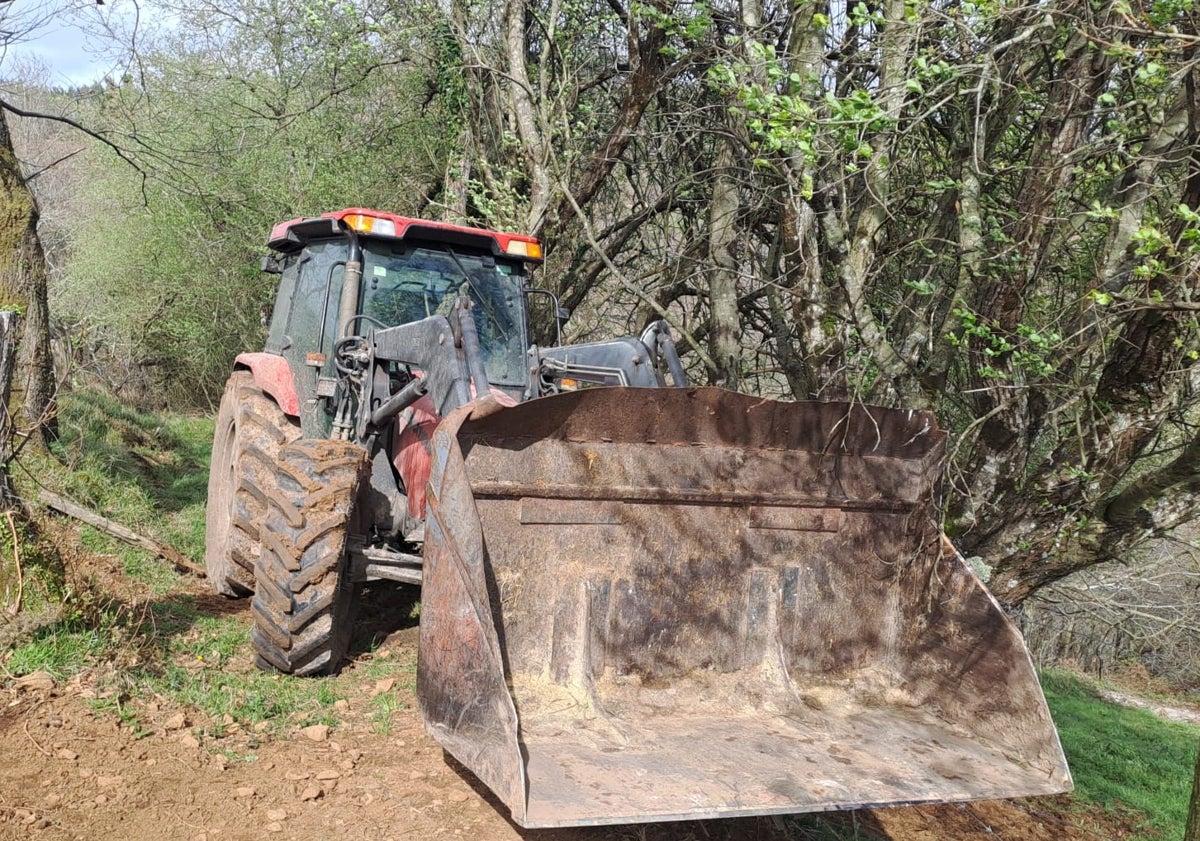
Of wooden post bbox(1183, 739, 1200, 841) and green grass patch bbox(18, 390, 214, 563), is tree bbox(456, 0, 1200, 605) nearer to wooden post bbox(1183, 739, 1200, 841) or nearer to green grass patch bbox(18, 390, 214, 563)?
wooden post bbox(1183, 739, 1200, 841)

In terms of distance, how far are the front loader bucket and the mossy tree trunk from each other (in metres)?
5.17

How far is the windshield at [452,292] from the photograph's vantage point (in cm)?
518

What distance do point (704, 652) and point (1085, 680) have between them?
11991 millimetres

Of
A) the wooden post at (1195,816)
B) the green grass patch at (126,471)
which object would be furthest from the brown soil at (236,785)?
the green grass patch at (126,471)

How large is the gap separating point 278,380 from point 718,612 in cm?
296

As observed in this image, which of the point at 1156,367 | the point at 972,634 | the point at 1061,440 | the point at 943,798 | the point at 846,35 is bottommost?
the point at 943,798

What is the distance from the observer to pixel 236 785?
11.5 ft

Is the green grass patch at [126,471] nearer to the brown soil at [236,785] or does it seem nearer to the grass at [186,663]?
the grass at [186,663]

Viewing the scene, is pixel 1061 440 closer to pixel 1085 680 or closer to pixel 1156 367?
pixel 1156 367

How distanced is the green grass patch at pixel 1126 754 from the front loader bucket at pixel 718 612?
3.00 metres

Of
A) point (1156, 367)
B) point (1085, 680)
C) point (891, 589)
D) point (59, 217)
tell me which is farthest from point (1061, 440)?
point (59, 217)

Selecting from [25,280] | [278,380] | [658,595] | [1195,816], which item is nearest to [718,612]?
[658,595]

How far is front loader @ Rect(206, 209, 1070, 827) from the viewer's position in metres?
3.03

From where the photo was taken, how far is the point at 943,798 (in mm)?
3049
